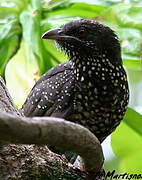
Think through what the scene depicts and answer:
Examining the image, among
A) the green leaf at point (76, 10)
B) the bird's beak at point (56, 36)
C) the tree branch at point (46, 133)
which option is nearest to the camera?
the tree branch at point (46, 133)

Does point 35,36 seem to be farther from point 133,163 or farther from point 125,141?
point 133,163

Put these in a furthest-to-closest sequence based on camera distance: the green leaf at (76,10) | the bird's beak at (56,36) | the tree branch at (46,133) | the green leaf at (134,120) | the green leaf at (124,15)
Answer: the green leaf at (76,10) < the green leaf at (124,15) < the green leaf at (134,120) < the bird's beak at (56,36) < the tree branch at (46,133)

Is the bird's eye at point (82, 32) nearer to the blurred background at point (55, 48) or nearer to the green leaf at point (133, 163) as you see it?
the blurred background at point (55, 48)

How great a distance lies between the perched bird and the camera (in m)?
2.85

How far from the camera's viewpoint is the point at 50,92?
3.07m

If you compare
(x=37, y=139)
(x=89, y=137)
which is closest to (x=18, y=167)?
(x=89, y=137)

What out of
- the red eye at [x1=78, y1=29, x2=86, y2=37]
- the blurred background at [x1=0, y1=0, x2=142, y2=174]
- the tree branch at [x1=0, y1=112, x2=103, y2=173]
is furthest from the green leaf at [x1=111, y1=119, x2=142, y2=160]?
the tree branch at [x1=0, y1=112, x2=103, y2=173]

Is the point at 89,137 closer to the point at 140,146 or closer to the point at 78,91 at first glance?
the point at 78,91

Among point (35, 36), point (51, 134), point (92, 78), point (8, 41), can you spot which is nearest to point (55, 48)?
point (35, 36)

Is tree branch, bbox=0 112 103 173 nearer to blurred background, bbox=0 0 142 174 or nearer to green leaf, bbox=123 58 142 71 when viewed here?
blurred background, bbox=0 0 142 174

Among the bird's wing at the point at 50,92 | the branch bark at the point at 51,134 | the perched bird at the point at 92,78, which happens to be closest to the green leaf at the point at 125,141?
the perched bird at the point at 92,78

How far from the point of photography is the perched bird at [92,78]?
2.85 meters

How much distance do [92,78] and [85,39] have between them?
0.21 m

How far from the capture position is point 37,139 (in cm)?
155
